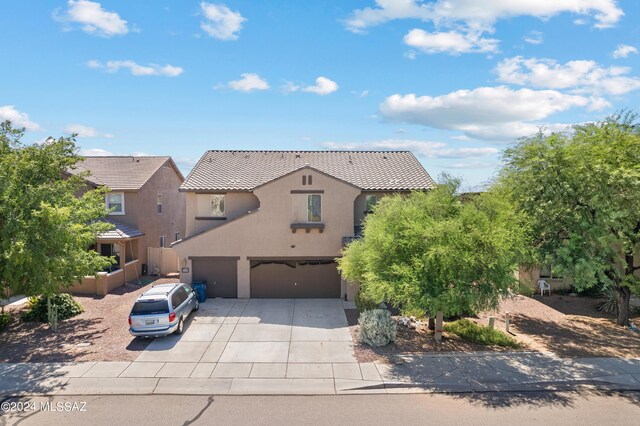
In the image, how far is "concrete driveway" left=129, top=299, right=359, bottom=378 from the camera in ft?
39.9

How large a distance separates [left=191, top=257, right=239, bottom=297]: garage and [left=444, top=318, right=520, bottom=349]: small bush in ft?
32.9

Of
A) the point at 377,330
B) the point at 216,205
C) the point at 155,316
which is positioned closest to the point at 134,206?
the point at 216,205

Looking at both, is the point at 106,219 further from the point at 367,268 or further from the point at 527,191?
the point at 527,191

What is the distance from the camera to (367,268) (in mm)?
13688

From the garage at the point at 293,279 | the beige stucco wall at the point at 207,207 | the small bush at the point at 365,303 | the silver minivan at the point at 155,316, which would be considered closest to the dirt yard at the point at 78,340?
the silver minivan at the point at 155,316

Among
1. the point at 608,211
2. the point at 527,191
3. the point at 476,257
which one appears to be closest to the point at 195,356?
the point at 476,257

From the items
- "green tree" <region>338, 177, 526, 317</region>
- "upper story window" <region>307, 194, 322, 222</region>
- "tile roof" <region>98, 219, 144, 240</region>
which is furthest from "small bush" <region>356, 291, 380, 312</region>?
"tile roof" <region>98, 219, 144, 240</region>

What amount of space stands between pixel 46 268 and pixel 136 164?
15998 millimetres

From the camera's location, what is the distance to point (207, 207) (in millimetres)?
21422

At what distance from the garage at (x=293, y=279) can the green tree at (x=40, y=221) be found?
6902 mm

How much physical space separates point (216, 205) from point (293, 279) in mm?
5541

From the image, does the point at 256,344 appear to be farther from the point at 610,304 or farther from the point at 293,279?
the point at 610,304

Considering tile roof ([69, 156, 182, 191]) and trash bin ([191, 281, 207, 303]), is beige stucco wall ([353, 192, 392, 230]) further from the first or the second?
Answer: tile roof ([69, 156, 182, 191])

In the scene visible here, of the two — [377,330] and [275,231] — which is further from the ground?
[275,231]
